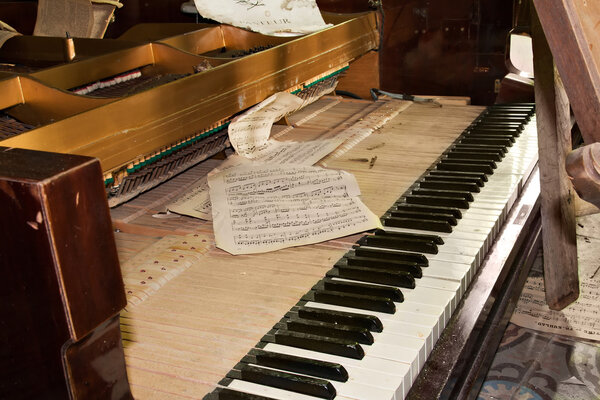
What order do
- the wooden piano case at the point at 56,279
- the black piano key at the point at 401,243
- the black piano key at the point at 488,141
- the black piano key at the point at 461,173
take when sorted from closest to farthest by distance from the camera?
the wooden piano case at the point at 56,279
the black piano key at the point at 401,243
the black piano key at the point at 461,173
the black piano key at the point at 488,141

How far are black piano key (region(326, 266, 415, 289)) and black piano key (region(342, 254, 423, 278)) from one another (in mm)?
30

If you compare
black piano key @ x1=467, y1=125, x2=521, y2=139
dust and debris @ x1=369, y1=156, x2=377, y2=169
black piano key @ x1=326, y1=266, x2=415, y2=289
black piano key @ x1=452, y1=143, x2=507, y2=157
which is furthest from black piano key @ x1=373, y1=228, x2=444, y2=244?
black piano key @ x1=467, y1=125, x2=521, y2=139

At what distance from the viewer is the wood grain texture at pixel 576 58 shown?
4.04 ft

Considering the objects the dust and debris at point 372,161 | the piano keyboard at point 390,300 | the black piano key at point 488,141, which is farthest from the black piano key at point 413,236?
the black piano key at point 488,141

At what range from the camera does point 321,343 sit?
1.37 metres

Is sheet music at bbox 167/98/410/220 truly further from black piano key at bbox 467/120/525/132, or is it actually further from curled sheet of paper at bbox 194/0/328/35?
black piano key at bbox 467/120/525/132

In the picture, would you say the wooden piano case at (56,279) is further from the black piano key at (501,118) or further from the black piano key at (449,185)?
the black piano key at (501,118)

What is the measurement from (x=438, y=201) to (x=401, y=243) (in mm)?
350

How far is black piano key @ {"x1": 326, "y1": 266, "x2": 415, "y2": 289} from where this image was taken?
1614mm

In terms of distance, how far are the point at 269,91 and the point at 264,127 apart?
143 millimetres

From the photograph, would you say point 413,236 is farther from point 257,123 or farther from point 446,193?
point 257,123

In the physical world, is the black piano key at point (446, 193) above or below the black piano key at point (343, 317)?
below

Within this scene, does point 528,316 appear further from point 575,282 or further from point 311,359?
point 311,359

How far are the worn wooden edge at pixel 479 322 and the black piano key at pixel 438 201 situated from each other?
0.14 metres
